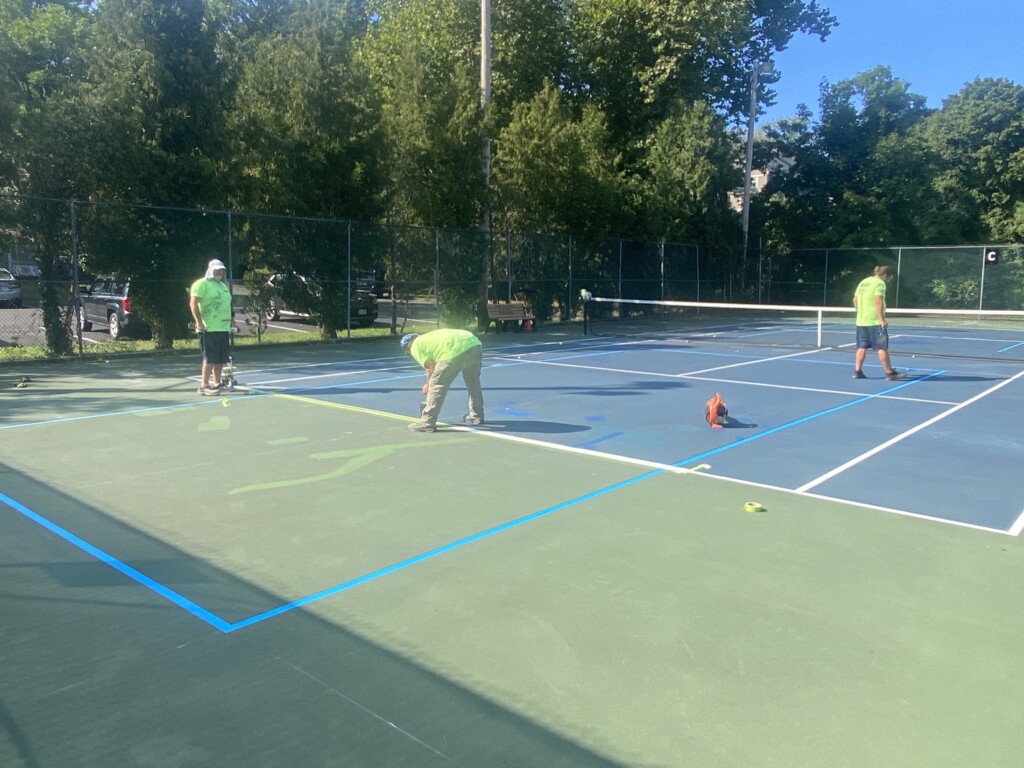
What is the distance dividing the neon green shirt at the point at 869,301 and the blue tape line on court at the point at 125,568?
11.8m

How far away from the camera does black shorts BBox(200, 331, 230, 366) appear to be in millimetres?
11461

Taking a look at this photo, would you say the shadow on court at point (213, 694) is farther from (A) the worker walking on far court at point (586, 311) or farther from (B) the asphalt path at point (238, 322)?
(A) the worker walking on far court at point (586, 311)

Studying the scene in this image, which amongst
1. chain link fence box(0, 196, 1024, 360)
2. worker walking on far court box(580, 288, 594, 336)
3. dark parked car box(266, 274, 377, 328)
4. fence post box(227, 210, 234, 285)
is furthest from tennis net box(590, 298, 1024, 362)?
fence post box(227, 210, 234, 285)

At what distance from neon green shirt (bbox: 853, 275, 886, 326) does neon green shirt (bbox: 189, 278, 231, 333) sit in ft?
33.0

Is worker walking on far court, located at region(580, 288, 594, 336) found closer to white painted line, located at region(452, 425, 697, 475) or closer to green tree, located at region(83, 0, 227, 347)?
green tree, located at region(83, 0, 227, 347)

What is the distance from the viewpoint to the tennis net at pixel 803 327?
1984 cm

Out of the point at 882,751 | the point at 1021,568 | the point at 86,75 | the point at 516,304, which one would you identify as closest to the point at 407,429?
the point at 1021,568

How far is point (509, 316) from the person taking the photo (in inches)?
938

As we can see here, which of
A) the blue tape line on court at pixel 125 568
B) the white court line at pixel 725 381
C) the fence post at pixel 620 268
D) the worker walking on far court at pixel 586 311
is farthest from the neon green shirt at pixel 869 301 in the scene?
the fence post at pixel 620 268

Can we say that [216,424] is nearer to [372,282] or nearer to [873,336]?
[873,336]

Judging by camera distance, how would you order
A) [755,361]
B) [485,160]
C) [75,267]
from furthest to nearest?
[485,160]
[755,361]
[75,267]

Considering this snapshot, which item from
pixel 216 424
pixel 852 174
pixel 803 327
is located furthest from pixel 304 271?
pixel 852 174

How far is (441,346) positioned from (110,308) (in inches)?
608

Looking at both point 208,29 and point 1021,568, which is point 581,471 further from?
point 208,29
